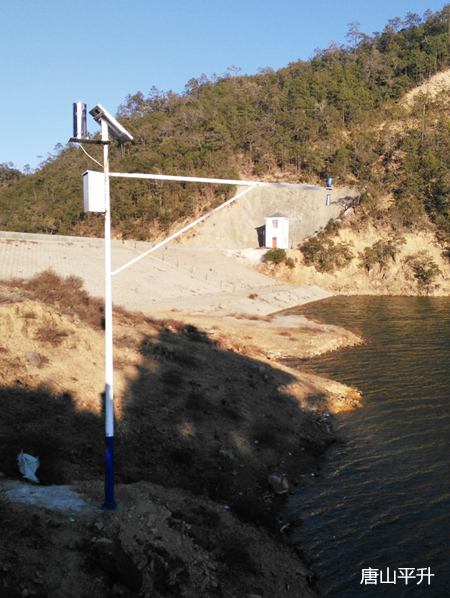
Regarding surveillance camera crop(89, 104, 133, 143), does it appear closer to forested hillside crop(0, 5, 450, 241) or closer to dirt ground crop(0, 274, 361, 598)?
dirt ground crop(0, 274, 361, 598)

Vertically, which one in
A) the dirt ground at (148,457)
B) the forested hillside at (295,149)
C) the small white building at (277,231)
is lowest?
the dirt ground at (148,457)

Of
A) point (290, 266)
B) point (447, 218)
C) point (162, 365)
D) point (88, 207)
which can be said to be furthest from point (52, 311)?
point (447, 218)

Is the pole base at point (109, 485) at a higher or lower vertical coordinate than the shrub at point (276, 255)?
lower

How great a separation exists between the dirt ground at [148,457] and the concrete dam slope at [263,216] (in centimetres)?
5059

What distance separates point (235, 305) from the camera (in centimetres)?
4372

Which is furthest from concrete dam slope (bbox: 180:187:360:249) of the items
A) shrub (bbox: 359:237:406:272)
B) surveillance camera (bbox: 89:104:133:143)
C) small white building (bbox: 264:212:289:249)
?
surveillance camera (bbox: 89:104:133:143)

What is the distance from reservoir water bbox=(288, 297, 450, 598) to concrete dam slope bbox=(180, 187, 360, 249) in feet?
161

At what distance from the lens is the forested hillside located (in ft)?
242

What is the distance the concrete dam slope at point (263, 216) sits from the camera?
2835 inches

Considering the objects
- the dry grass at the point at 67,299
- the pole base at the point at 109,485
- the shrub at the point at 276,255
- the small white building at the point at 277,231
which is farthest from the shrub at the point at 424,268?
the pole base at the point at 109,485

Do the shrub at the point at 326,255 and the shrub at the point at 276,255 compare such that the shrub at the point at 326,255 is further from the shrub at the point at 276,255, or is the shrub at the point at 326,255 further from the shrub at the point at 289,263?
Answer: the shrub at the point at 276,255

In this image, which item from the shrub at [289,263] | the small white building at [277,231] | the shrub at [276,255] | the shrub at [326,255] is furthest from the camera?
the small white building at [277,231]

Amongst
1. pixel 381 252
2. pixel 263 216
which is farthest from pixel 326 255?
pixel 263 216

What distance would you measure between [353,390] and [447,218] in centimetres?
5540
